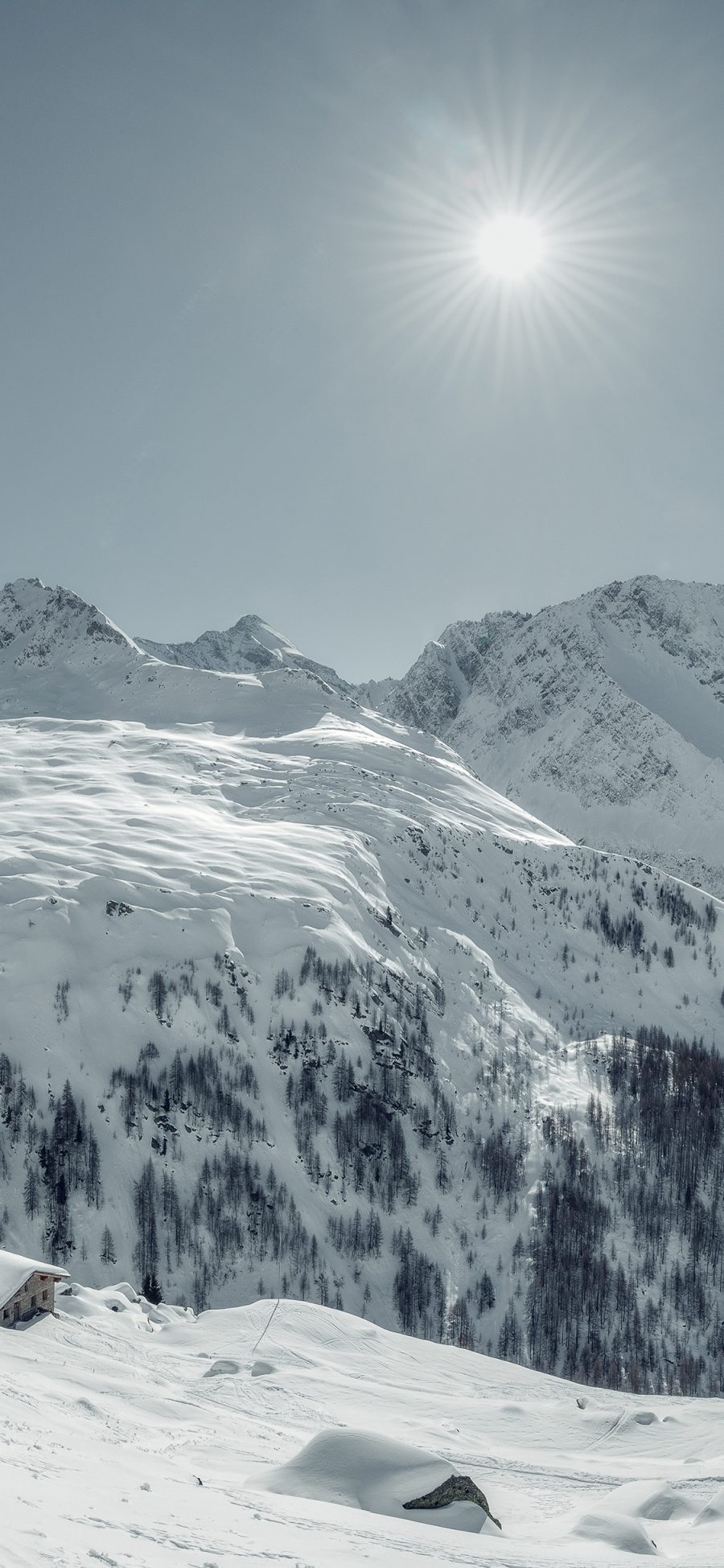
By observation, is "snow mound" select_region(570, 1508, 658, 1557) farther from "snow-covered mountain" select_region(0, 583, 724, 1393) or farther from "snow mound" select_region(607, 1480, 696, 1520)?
"snow-covered mountain" select_region(0, 583, 724, 1393)

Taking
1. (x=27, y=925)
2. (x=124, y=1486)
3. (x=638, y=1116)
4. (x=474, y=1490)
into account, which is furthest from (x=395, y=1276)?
(x=124, y=1486)

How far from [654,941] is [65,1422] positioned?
179379 mm

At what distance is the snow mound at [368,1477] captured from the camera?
30.7 m

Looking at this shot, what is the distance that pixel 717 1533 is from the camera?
3123cm

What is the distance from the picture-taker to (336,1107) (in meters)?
127

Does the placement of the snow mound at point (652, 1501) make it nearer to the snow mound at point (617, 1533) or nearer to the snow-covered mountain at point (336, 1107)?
the snow mound at point (617, 1533)

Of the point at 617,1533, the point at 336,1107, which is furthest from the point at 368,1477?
the point at 336,1107

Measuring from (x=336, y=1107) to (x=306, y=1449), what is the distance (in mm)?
95208

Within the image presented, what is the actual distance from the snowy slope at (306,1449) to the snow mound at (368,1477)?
7 cm

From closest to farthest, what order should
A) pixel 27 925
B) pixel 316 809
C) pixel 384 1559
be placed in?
pixel 384 1559, pixel 27 925, pixel 316 809

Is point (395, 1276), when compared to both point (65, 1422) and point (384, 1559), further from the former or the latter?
point (384, 1559)

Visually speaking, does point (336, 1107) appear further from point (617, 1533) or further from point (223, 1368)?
point (617, 1533)

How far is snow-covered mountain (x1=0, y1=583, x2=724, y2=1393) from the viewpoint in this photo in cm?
10638

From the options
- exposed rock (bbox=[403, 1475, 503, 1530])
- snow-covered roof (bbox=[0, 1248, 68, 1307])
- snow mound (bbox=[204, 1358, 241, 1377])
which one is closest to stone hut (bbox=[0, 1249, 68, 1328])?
snow-covered roof (bbox=[0, 1248, 68, 1307])
